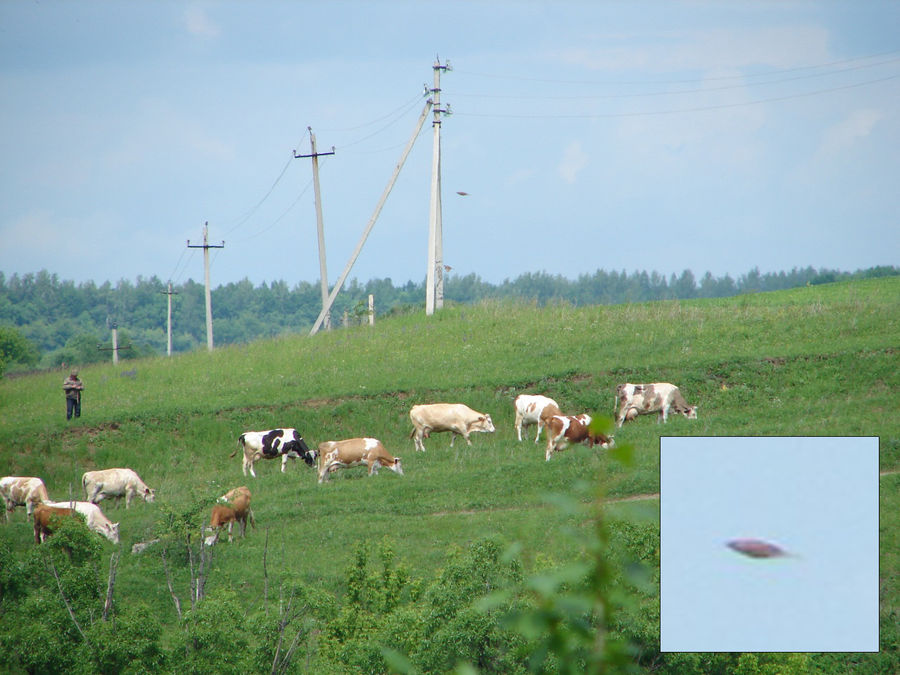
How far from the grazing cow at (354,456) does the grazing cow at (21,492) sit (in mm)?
6792

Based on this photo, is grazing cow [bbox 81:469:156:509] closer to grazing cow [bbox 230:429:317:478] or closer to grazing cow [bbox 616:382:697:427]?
grazing cow [bbox 230:429:317:478]

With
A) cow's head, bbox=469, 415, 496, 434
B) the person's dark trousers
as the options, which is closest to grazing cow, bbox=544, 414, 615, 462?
cow's head, bbox=469, 415, 496, 434

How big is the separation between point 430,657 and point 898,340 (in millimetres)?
22535

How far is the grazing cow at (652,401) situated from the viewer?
2573 centimetres

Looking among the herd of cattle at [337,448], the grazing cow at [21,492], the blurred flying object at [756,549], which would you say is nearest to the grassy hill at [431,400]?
the herd of cattle at [337,448]

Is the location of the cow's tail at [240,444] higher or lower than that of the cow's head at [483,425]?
lower

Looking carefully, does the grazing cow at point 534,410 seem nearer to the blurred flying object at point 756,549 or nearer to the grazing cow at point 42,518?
the grazing cow at point 42,518

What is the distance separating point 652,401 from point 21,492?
1652 centimetres

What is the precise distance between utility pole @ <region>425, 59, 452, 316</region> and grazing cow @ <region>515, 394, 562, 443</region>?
12.3 m

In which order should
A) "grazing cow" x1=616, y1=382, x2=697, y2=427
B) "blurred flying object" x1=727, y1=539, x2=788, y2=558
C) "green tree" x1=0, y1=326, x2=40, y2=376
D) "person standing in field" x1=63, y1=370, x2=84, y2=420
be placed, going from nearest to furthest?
"blurred flying object" x1=727, y1=539, x2=788, y2=558
"grazing cow" x1=616, y1=382, x2=697, y2=427
"person standing in field" x1=63, y1=370, x2=84, y2=420
"green tree" x1=0, y1=326, x2=40, y2=376

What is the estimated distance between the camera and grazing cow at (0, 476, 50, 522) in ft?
73.3

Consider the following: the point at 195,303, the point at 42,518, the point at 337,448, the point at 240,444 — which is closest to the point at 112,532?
the point at 42,518

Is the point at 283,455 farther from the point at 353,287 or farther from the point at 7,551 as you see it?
the point at 353,287

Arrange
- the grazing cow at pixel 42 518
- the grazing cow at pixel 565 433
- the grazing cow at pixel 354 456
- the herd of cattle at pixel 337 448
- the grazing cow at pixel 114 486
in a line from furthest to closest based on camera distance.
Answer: the grazing cow at pixel 354 456 → the grazing cow at pixel 565 433 → the grazing cow at pixel 114 486 → the herd of cattle at pixel 337 448 → the grazing cow at pixel 42 518
